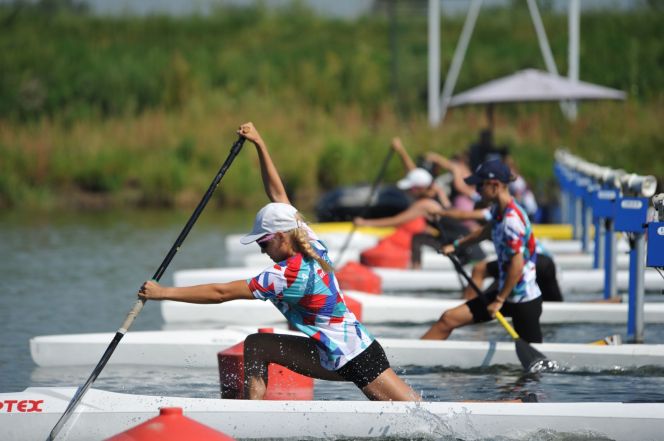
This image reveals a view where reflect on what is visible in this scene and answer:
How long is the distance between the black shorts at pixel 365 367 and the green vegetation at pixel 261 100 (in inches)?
608

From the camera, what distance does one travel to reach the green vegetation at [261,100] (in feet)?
83.8

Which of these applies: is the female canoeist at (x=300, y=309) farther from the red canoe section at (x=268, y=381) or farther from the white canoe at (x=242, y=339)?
the white canoe at (x=242, y=339)

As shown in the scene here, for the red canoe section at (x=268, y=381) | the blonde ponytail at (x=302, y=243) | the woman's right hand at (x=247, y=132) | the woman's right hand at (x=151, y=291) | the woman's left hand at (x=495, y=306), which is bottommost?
the red canoe section at (x=268, y=381)

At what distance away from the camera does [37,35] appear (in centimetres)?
3922

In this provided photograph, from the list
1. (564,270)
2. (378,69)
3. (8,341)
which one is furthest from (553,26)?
(8,341)

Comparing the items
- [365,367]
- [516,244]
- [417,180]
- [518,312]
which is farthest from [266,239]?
[417,180]

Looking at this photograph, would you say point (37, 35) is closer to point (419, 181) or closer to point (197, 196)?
point (197, 196)

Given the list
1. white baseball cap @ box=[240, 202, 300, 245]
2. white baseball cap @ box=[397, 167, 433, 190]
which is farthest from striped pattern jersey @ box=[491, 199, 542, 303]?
white baseball cap @ box=[397, 167, 433, 190]

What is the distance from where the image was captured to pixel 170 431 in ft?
17.3

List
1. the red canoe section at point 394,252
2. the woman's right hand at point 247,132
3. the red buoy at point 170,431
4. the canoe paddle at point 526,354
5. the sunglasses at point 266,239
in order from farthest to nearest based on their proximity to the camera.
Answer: the red canoe section at point 394,252 < the canoe paddle at point 526,354 < the woman's right hand at point 247,132 < the sunglasses at point 266,239 < the red buoy at point 170,431

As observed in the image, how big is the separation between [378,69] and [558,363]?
89.3 feet

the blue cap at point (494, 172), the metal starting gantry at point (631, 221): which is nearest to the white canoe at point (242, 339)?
the metal starting gantry at point (631, 221)

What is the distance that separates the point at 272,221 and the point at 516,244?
288cm

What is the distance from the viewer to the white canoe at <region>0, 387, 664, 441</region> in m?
6.95
